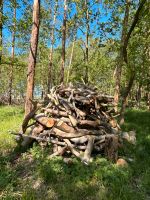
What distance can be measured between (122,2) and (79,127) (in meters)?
8.18

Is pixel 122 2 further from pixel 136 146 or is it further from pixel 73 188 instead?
pixel 73 188

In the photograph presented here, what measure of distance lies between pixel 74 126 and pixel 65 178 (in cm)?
236

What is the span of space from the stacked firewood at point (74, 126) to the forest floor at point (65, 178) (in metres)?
0.43

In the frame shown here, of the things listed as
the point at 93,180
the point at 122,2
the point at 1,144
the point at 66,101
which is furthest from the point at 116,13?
the point at 93,180

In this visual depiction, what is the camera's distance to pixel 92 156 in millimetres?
8273

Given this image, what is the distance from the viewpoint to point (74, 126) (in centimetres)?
881

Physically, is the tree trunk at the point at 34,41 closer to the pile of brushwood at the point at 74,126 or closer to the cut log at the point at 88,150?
the pile of brushwood at the point at 74,126

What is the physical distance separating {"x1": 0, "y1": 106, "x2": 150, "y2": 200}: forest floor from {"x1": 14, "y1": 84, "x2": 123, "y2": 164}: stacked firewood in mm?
432

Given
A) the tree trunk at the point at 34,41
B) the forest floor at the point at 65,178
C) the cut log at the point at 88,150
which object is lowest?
the forest floor at the point at 65,178

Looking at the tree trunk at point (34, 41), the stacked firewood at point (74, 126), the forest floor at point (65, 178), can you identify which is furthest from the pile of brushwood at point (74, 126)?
the tree trunk at point (34, 41)

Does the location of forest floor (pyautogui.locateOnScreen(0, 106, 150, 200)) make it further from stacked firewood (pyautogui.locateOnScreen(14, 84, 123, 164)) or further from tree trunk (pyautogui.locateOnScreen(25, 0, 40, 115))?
tree trunk (pyautogui.locateOnScreen(25, 0, 40, 115))

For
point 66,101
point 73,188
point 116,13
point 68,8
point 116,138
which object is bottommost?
point 73,188

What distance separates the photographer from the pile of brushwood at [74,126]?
827 cm

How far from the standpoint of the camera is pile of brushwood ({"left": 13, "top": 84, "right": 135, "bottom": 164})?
827cm
